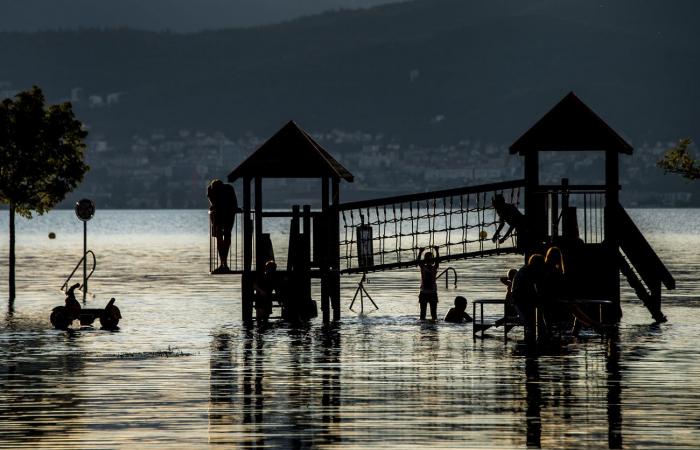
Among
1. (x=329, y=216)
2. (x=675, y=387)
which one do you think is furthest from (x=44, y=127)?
(x=675, y=387)

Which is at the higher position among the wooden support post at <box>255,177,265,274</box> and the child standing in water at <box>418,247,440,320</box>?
the wooden support post at <box>255,177,265,274</box>

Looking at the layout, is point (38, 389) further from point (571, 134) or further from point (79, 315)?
point (571, 134)

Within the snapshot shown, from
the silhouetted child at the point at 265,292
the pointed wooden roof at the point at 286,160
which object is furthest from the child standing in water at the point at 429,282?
the silhouetted child at the point at 265,292

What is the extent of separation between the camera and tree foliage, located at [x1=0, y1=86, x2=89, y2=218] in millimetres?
50594

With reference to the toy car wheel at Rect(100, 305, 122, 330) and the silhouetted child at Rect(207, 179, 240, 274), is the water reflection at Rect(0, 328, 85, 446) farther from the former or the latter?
the silhouetted child at Rect(207, 179, 240, 274)

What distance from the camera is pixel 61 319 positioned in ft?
113

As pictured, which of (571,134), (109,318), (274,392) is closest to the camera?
(274,392)

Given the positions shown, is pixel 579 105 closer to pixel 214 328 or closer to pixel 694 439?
pixel 214 328

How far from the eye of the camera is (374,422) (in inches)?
715

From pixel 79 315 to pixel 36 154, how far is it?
55.7ft

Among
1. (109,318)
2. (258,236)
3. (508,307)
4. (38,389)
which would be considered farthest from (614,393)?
(258,236)

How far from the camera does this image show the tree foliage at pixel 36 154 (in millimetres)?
50594

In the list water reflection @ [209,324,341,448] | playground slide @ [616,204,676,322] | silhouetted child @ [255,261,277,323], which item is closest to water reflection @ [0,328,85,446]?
water reflection @ [209,324,341,448]

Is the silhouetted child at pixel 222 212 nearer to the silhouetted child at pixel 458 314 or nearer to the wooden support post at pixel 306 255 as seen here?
the wooden support post at pixel 306 255
